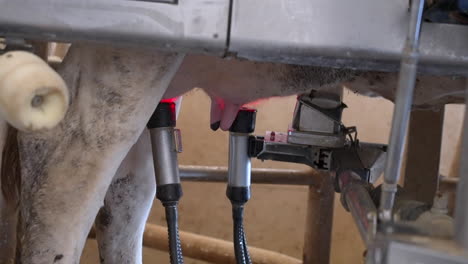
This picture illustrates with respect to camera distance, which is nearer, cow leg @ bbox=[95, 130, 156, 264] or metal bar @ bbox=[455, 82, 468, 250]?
metal bar @ bbox=[455, 82, 468, 250]

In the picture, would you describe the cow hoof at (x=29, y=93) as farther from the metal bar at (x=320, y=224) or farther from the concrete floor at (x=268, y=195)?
the concrete floor at (x=268, y=195)

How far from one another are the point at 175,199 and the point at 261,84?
0.21 metres

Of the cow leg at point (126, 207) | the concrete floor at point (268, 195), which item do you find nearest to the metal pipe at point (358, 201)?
the cow leg at point (126, 207)

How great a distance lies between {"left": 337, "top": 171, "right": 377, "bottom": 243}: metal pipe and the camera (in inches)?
19.8

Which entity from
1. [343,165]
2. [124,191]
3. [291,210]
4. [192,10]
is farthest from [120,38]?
[291,210]

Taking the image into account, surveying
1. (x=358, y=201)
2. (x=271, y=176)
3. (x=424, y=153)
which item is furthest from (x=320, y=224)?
(x=358, y=201)

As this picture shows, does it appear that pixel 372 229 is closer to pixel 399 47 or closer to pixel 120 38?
pixel 399 47

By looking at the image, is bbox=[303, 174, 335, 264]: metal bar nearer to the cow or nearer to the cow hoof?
the cow

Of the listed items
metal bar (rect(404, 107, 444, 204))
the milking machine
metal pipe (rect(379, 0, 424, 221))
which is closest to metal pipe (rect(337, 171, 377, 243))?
metal pipe (rect(379, 0, 424, 221))

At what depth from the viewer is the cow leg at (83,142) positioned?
633 mm

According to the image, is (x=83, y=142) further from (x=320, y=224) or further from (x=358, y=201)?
(x=320, y=224)

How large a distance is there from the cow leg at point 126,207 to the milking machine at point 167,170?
7.6 inches

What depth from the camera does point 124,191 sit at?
105 centimetres

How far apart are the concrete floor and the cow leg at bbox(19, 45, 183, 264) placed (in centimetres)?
173
